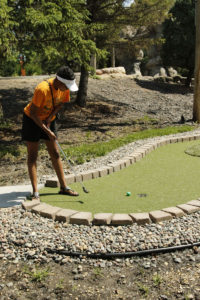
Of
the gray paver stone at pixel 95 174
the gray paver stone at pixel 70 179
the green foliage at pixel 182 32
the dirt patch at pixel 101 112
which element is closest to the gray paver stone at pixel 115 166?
the gray paver stone at pixel 95 174

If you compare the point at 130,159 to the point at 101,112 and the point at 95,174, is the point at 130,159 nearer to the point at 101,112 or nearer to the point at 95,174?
the point at 95,174

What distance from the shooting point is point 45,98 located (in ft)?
11.2

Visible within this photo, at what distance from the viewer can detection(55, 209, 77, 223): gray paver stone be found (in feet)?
10.6

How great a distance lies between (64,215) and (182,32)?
46.3 ft

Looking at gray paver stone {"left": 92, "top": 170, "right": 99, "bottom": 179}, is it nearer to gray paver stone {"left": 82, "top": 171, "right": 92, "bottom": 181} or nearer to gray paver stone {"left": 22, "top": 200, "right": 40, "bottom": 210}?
gray paver stone {"left": 82, "top": 171, "right": 92, "bottom": 181}

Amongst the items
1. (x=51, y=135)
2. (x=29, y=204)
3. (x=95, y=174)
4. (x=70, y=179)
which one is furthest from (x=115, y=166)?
(x=29, y=204)

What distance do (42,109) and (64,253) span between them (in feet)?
5.07

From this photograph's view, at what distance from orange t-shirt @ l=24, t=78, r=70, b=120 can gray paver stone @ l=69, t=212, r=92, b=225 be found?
1165mm

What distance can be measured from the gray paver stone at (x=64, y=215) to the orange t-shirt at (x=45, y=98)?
107cm

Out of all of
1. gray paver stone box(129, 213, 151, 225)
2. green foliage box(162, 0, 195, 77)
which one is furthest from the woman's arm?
green foliage box(162, 0, 195, 77)

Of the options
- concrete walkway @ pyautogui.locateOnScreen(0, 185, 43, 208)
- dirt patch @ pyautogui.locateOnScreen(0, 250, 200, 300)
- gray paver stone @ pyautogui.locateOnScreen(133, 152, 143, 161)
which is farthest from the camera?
gray paver stone @ pyautogui.locateOnScreen(133, 152, 143, 161)

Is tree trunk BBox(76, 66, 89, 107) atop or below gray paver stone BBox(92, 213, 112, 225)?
atop

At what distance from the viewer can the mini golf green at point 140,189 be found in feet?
11.7

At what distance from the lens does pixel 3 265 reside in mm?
2693
